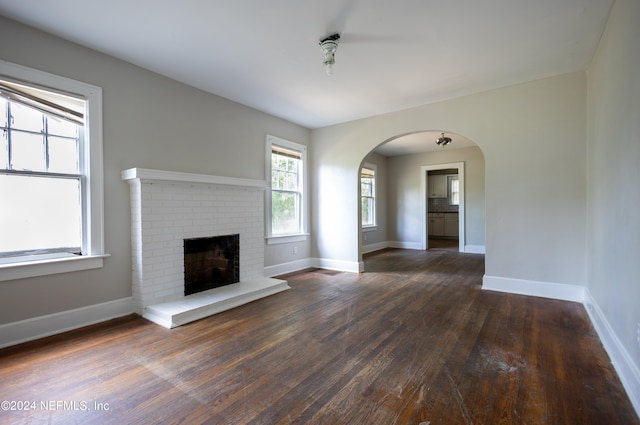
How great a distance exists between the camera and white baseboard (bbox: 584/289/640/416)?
1.69 m

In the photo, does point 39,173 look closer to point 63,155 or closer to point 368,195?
point 63,155

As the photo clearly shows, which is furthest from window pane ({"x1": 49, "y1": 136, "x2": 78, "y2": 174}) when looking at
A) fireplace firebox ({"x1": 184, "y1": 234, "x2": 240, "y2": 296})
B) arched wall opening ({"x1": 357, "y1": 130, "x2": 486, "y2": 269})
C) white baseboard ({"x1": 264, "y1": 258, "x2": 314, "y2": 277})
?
arched wall opening ({"x1": 357, "y1": 130, "x2": 486, "y2": 269})

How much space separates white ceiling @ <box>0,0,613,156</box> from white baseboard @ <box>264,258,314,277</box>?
281cm

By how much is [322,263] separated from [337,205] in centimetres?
117

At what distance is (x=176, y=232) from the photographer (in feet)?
11.3

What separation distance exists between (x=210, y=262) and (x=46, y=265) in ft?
5.56

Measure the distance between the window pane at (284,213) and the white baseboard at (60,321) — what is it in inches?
97.6

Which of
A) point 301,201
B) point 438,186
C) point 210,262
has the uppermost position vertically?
point 438,186

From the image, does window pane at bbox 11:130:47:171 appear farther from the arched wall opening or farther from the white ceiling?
the arched wall opening

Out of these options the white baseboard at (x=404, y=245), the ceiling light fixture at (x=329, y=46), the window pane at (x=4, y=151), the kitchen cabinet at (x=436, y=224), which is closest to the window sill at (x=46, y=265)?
the window pane at (x=4, y=151)

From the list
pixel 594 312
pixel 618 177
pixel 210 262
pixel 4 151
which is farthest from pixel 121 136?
pixel 594 312

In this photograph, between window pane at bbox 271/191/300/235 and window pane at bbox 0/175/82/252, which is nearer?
window pane at bbox 0/175/82/252

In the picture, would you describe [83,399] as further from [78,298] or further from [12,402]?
[78,298]

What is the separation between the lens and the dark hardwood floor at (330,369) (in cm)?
163
